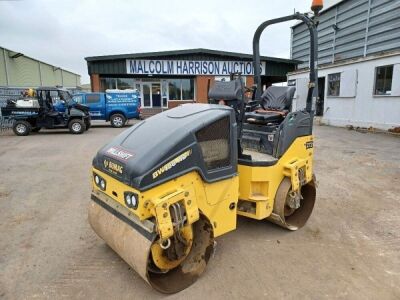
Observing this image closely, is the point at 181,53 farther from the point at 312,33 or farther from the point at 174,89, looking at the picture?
the point at 312,33

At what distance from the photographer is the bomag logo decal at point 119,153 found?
8.26 feet

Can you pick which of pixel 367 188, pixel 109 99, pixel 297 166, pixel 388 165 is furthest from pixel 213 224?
pixel 109 99

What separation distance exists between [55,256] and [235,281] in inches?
74.9

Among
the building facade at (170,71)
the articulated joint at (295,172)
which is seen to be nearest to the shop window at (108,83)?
the building facade at (170,71)

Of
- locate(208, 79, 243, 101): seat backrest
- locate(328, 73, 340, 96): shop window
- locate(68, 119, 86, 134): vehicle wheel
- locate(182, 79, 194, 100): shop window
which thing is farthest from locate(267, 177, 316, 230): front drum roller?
locate(182, 79, 194, 100): shop window

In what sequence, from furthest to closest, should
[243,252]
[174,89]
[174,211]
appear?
[174,89] → [243,252] → [174,211]

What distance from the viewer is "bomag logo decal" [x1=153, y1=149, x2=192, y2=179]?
2354mm

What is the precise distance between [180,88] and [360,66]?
1197 cm

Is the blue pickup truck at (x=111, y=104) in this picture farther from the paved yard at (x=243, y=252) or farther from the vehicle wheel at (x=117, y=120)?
the paved yard at (x=243, y=252)

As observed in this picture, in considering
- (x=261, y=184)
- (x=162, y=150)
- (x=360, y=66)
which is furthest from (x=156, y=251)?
(x=360, y=66)

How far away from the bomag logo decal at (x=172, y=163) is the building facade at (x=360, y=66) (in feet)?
38.5

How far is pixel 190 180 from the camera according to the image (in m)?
2.58

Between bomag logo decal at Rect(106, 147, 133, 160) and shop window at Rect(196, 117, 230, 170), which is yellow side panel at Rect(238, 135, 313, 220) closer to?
shop window at Rect(196, 117, 230, 170)

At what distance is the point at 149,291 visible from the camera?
8.62 ft
